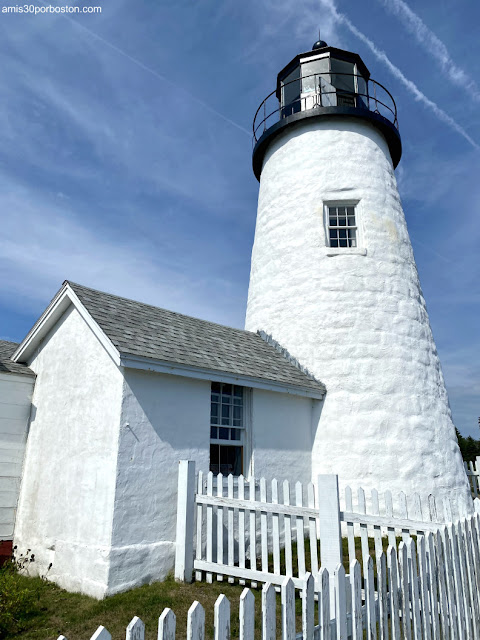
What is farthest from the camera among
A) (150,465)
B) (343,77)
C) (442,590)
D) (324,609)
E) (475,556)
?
(343,77)

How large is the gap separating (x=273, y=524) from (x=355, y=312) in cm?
592

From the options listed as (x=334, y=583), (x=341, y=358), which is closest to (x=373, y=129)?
(x=341, y=358)

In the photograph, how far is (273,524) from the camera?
6578 mm

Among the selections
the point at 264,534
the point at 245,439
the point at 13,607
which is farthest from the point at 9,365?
the point at 264,534

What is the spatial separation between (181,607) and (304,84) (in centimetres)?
1392

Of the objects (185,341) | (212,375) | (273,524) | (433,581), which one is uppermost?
(185,341)

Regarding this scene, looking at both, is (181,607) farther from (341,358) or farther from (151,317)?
(341,358)

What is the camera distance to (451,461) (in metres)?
10.7

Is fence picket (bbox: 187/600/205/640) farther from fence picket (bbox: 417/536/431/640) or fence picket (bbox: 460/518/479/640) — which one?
fence picket (bbox: 460/518/479/640)

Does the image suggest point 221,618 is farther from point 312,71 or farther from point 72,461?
point 312,71

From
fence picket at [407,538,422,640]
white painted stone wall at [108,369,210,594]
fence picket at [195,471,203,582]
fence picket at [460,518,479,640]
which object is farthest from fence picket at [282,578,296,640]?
fence picket at [195,471,203,582]

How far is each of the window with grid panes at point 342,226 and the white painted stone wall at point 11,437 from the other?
25.7 feet

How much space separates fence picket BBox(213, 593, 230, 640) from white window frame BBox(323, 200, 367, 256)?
9.97 metres

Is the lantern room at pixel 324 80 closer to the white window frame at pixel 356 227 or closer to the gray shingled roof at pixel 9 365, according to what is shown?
the white window frame at pixel 356 227
